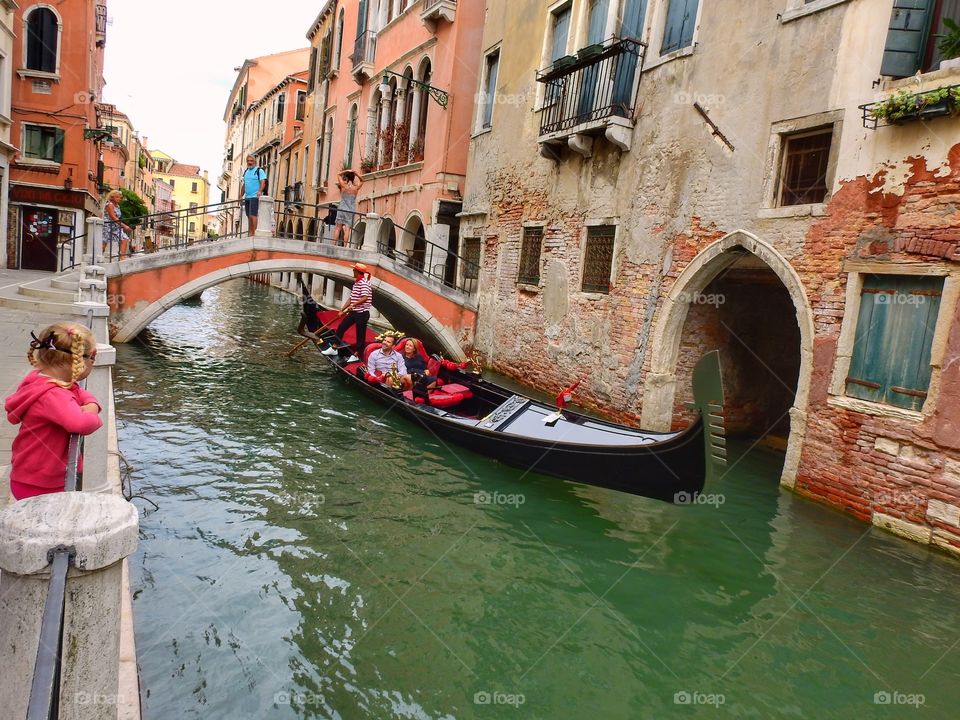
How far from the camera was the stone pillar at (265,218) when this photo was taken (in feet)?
34.9

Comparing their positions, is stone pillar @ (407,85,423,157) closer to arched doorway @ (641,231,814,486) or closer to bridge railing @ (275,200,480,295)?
bridge railing @ (275,200,480,295)

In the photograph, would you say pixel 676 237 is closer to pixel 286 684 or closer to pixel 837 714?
pixel 837 714

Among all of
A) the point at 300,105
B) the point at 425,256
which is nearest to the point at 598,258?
the point at 425,256

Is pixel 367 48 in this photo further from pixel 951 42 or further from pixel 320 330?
pixel 951 42

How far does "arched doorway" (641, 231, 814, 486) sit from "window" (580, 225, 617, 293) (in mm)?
1201

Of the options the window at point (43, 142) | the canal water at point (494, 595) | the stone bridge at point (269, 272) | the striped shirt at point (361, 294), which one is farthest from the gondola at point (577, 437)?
the window at point (43, 142)

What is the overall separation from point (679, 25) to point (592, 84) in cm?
141

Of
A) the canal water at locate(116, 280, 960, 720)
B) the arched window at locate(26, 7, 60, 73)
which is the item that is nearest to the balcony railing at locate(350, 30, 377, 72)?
the arched window at locate(26, 7, 60, 73)

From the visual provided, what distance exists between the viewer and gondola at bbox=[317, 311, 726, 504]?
445cm

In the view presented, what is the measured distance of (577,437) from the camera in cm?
555

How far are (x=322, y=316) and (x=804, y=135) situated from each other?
7.70m

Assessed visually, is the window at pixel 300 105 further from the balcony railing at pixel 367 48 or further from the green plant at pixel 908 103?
the green plant at pixel 908 103

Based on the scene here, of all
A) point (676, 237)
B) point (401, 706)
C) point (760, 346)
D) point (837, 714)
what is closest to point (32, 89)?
point (676, 237)

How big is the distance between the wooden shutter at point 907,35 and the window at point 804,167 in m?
0.69
